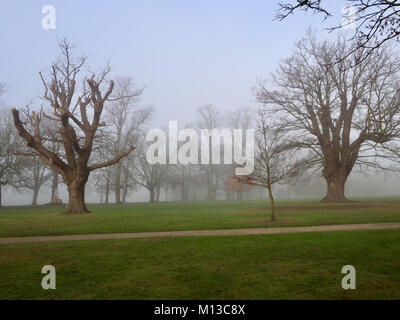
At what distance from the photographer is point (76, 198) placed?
74.9 feet

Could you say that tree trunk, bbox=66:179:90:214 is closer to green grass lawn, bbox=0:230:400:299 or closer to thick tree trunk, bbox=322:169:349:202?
green grass lawn, bbox=0:230:400:299

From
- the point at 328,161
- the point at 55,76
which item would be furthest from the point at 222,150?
the point at 55,76

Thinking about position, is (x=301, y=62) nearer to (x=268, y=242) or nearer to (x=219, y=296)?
(x=268, y=242)

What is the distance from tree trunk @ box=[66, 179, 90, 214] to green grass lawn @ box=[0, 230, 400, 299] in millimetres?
13398

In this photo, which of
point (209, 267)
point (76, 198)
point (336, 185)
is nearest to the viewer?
point (209, 267)

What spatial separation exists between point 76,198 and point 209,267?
19.0 meters

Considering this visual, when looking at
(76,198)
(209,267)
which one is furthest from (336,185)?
(209,267)

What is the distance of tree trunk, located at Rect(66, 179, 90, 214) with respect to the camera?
22531mm

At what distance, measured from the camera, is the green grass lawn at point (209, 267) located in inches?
198

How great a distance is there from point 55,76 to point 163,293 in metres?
23.2

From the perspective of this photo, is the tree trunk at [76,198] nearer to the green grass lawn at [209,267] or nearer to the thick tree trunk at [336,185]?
the green grass lawn at [209,267]

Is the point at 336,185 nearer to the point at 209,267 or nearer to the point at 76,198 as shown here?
the point at 76,198

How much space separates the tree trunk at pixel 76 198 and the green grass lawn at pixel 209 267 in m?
13.4
